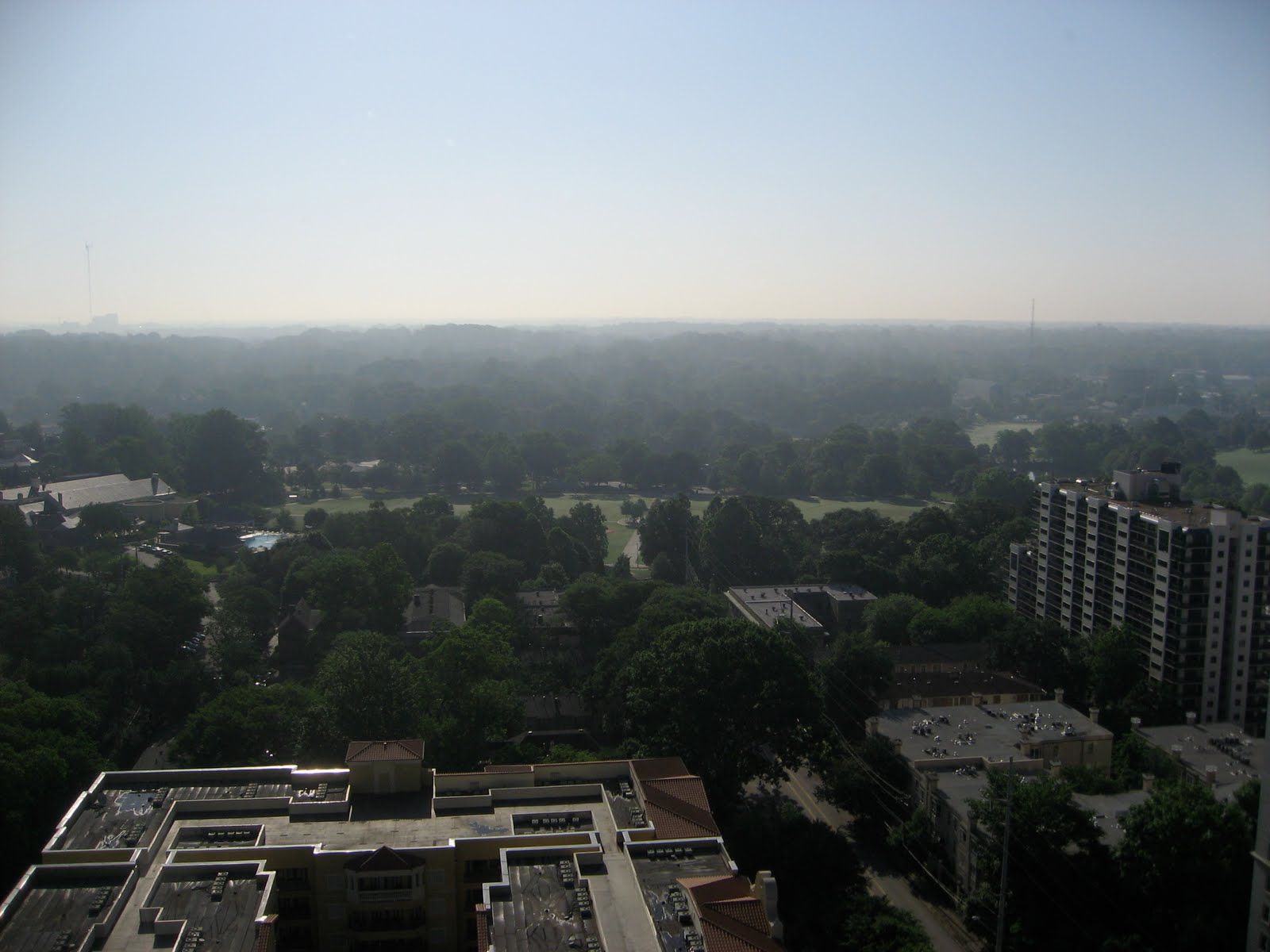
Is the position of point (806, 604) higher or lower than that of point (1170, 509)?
lower

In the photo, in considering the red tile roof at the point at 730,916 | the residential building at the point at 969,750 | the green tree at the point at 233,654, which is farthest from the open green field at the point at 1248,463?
the red tile roof at the point at 730,916

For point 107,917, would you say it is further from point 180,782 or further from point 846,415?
point 846,415

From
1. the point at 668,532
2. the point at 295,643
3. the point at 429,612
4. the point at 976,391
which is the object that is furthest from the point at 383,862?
the point at 976,391

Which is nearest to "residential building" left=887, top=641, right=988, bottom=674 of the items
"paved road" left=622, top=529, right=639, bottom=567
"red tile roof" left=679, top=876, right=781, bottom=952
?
"red tile roof" left=679, top=876, right=781, bottom=952

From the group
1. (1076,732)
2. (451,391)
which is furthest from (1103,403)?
(1076,732)

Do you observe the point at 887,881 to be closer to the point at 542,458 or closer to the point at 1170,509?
the point at 1170,509

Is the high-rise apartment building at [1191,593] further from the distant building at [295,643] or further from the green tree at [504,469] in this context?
the green tree at [504,469]

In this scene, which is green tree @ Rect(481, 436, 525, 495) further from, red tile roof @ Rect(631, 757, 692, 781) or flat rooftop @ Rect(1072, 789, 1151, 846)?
red tile roof @ Rect(631, 757, 692, 781)
